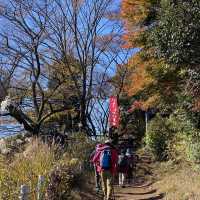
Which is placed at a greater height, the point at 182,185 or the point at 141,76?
the point at 141,76

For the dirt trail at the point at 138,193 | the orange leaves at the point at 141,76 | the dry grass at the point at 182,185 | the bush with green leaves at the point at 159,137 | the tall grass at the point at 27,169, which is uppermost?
the orange leaves at the point at 141,76

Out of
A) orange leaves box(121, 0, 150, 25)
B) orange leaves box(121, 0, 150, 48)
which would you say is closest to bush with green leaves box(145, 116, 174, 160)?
orange leaves box(121, 0, 150, 48)

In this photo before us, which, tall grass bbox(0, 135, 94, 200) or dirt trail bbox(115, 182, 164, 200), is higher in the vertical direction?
tall grass bbox(0, 135, 94, 200)

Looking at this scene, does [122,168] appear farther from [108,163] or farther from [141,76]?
[141,76]

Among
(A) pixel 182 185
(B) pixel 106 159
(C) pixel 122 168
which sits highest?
(B) pixel 106 159

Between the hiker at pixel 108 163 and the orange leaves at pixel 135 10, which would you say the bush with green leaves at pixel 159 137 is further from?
the hiker at pixel 108 163

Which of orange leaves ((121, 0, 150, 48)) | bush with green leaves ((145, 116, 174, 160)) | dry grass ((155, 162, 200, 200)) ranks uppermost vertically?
orange leaves ((121, 0, 150, 48))

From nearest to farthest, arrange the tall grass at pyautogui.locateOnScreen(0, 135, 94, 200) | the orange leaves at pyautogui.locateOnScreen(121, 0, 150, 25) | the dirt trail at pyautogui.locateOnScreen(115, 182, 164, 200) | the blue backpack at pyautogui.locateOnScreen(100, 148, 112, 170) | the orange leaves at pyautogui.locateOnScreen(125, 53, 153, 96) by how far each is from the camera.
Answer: the tall grass at pyautogui.locateOnScreen(0, 135, 94, 200) < the blue backpack at pyautogui.locateOnScreen(100, 148, 112, 170) < the dirt trail at pyautogui.locateOnScreen(115, 182, 164, 200) < the orange leaves at pyautogui.locateOnScreen(121, 0, 150, 25) < the orange leaves at pyautogui.locateOnScreen(125, 53, 153, 96)

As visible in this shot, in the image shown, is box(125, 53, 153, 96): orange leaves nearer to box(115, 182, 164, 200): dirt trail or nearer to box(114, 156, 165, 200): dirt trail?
box(114, 156, 165, 200): dirt trail

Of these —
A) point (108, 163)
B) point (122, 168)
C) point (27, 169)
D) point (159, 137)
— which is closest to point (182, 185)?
point (108, 163)

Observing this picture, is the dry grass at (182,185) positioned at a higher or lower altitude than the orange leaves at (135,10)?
lower

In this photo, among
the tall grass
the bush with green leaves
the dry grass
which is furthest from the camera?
the bush with green leaves

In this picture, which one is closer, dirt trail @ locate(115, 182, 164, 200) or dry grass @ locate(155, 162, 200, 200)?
dry grass @ locate(155, 162, 200, 200)

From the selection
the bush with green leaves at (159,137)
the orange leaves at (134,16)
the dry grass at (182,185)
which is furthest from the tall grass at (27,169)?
the bush with green leaves at (159,137)
